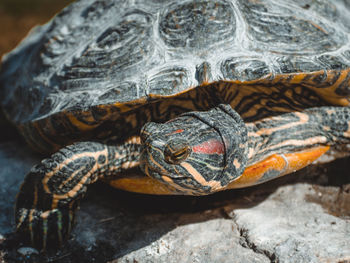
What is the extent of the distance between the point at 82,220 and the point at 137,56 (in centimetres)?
138

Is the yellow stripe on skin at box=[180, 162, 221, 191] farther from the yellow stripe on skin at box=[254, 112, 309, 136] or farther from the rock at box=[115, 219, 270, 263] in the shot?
the yellow stripe on skin at box=[254, 112, 309, 136]

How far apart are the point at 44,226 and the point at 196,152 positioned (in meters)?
1.37

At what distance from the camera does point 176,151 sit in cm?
221

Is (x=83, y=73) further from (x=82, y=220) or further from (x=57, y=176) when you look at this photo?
(x=82, y=220)

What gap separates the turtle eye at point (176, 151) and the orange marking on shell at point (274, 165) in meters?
0.55

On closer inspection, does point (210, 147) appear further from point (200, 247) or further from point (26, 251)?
point (26, 251)

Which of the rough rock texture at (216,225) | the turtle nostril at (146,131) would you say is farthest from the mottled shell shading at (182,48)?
the rough rock texture at (216,225)

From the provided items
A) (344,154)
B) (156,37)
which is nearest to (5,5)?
(156,37)

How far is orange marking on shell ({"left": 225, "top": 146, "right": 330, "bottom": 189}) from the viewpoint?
8.68 ft

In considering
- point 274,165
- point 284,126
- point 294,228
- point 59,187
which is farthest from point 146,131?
point 294,228

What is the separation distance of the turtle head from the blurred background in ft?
24.0

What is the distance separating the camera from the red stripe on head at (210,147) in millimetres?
2328

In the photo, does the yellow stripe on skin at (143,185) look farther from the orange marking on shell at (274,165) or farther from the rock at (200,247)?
the orange marking on shell at (274,165)

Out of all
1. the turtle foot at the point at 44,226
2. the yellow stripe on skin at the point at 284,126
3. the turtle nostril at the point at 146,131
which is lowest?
the turtle foot at the point at 44,226
